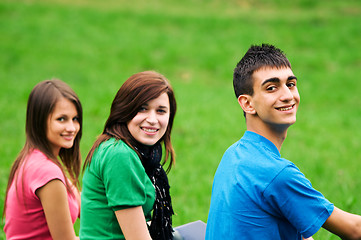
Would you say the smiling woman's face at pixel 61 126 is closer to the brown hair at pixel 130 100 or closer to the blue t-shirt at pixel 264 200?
the brown hair at pixel 130 100

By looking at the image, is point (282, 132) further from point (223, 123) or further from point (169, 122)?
point (223, 123)

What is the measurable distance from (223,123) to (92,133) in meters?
2.63

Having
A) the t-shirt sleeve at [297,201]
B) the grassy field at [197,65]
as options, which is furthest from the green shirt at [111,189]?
the grassy field at [197,65]

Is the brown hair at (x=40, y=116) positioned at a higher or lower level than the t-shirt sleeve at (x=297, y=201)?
higher

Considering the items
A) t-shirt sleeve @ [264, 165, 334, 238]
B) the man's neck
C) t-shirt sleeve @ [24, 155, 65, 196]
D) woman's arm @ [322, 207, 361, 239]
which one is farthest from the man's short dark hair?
t-shirt sleeve @ [24, 155, 65, 196]

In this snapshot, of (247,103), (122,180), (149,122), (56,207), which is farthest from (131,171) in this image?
(247,103)

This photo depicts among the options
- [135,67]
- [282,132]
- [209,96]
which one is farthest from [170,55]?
[282,132]

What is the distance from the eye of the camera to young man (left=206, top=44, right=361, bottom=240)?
2.02 metres

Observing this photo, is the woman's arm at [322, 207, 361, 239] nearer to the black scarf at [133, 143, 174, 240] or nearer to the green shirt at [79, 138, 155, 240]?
the green shirt at [79, 138, 155, 240]

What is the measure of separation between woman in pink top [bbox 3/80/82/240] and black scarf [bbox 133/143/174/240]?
0.54 m

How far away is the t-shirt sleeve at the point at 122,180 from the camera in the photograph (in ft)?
8.27

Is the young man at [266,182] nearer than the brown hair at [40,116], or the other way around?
the young man at [266,182]

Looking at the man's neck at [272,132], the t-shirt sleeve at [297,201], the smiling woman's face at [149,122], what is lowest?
the t-shirt sleeve at [297,201]

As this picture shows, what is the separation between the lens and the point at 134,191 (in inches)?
101
